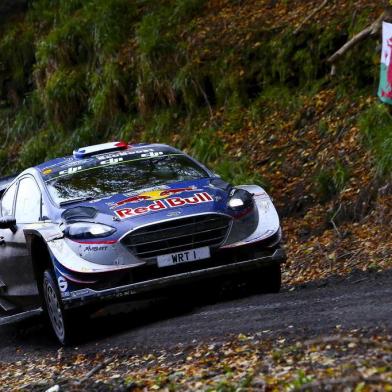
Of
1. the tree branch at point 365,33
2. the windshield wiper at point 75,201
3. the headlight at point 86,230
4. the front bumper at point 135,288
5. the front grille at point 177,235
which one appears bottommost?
the front bumper at point 135,288

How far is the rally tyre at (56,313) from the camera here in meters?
9.56

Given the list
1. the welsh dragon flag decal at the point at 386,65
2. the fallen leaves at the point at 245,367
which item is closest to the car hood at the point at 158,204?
the fallen leaves at the point at 245,367

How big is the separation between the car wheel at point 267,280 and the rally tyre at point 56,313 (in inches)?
70.5

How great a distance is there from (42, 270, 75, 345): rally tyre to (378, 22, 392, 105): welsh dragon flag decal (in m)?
5.19

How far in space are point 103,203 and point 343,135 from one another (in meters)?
5.67

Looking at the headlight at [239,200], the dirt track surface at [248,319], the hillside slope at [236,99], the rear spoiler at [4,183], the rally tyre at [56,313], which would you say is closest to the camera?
the dirt track surface at [248,319]

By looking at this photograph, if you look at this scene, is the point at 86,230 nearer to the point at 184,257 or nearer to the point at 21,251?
the point at 184,257

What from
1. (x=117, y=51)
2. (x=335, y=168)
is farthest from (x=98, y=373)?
(x=117, y=51)

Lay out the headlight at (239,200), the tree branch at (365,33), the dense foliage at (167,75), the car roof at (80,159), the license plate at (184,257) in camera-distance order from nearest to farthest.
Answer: the license plate at (184,257) < the headlight at (239,200) < the car roof at (80,159) < the tree branch at (365,33) < the dense foliage at (167,75)

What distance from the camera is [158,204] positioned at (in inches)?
383

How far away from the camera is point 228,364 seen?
23.3ft

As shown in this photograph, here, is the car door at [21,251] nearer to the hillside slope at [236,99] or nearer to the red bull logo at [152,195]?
the red bull logo at [152,195]

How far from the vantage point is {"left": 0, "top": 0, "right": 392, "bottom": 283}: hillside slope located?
1344cm

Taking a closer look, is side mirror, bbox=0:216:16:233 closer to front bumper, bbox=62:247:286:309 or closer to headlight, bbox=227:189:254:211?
front bumper, bbox=62:247:286:309
